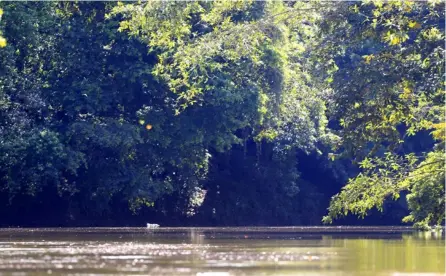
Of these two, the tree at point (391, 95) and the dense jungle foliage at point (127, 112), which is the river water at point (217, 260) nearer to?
the tree at point (391, 95)

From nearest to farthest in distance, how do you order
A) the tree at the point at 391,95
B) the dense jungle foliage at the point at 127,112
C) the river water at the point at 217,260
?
the river water at the point at 217,260 → the tree at the point at 391,95 → the dense jungle foliage at the point at 127,112

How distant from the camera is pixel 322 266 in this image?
48.5 feet

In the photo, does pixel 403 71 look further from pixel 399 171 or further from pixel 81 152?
pixel 81 152

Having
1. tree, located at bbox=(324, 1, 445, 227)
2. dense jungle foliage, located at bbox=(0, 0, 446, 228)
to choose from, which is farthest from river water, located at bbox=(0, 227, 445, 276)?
dense jungle foliage, located at bbox=(0, 0, 446, 228)

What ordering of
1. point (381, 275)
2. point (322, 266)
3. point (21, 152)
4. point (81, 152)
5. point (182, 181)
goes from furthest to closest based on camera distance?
point (182, 181) < point (81, 152) < point (21, 152) < point (322, 266) < point (381, 275)

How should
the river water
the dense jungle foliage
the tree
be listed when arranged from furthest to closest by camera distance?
the dense jungle foliage → the tree → the river water

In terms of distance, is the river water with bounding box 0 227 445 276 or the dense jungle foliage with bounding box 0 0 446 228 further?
the dense jungle foliage with bounding box 0 0 446 228

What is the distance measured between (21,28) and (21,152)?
13.7 ft

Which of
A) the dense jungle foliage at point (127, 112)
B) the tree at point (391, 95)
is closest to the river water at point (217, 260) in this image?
the tree at point (391, 95)

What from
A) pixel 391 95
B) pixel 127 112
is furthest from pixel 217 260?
pixel 127 112

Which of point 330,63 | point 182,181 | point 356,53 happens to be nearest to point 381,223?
point 356,53

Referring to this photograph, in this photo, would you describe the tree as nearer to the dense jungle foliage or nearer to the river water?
the river water

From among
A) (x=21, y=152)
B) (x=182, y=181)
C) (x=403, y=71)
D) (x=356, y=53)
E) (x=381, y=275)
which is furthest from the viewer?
(x=356, y=53)

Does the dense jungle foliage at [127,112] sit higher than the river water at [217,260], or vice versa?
the dense jungle foliage at [127,112]
